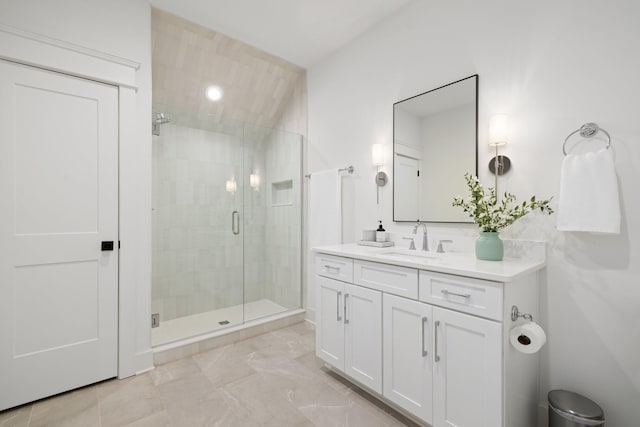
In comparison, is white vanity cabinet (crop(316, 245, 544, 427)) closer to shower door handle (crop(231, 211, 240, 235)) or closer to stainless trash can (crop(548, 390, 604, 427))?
stainless trash can (crop(548, 390, 604, 427))

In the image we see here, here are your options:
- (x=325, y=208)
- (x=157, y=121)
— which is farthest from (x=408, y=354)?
(x=157, y=121)

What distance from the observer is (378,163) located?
2.46 meters

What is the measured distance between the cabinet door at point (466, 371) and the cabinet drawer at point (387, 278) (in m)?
0.18

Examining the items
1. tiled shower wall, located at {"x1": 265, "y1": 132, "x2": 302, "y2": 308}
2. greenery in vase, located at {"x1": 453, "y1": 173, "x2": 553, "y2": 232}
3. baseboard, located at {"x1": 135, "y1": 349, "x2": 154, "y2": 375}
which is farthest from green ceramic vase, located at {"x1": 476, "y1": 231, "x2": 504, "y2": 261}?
baseboard, located at {"x1": 135, "y1": 349, "x2": 154, "y2": 375}

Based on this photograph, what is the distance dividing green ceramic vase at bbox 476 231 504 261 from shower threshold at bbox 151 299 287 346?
2234mm

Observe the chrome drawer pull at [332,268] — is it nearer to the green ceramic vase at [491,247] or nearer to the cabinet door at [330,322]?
the cabinet door at [330,322]

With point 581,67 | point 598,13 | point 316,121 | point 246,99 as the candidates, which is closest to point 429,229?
point 581,67

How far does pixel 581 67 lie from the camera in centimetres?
149

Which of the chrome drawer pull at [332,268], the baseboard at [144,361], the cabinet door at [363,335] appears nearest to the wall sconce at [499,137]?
the cabinet door at [363,335]

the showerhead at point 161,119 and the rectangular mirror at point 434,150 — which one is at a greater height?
the showerhead at point 161,119

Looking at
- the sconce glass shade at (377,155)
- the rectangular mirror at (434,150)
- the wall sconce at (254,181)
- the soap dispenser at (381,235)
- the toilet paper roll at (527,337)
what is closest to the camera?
the toilet paper roll at (527,337)

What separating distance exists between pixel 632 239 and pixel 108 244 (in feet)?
9.91

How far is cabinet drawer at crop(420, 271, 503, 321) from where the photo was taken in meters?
1.26

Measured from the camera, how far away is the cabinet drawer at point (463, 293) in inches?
49.5
